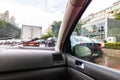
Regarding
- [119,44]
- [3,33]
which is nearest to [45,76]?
[3,33]

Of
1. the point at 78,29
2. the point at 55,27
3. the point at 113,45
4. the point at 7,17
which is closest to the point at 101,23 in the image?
the point at 113,45

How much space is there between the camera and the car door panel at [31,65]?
6.89 feet

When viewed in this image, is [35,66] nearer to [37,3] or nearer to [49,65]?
[49,65]

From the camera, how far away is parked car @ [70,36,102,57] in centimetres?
205

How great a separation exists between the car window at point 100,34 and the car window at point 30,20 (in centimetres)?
44

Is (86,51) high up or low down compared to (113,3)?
down

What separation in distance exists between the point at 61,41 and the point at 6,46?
862 millimetres

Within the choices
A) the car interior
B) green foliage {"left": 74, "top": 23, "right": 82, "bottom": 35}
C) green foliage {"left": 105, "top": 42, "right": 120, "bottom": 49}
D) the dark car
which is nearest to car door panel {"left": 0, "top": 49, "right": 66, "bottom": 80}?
the car interior

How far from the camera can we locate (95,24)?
2.07 meters

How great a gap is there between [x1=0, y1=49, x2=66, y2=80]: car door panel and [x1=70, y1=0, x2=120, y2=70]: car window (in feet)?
1.13

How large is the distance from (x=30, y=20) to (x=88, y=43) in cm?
126

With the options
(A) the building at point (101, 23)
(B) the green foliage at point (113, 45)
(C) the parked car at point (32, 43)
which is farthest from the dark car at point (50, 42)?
(B) the green foliage at point (113, 45)

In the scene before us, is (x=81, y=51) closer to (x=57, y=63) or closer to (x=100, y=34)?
(x=57, y=63)

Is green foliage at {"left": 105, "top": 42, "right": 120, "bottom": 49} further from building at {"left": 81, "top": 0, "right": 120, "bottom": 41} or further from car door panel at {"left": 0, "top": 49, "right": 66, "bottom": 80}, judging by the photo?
car door panel at {"left": 0, "top": 49, "right": 66, "bottom": 80}
